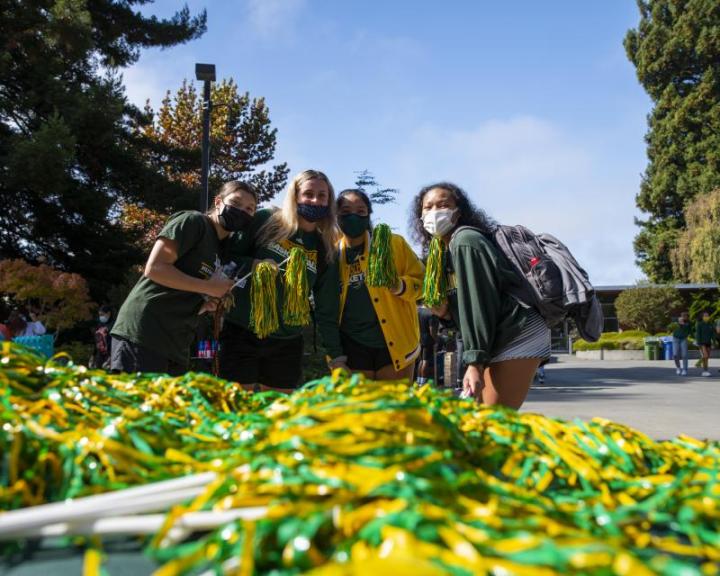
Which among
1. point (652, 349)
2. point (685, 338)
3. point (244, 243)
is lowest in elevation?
point (652, 349)

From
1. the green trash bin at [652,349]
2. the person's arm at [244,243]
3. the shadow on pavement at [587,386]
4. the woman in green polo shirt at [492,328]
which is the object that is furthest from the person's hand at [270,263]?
the green trash bin at [652,349]

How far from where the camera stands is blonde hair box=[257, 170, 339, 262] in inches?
147

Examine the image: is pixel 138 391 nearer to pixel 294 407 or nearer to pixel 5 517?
pixel 294 407

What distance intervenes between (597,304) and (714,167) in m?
45.0

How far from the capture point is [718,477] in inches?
39.3

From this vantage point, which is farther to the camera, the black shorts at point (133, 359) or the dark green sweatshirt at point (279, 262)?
the dark green sweatshirt at point (279, 262)

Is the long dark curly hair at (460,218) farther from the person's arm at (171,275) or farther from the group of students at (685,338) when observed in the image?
the group of students at (685,338)

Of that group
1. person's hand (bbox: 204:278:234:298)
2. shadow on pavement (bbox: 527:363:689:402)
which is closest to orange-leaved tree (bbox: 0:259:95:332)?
shadow on pavement (bbox: 527:363:689:402)

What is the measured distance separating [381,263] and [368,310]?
1.06ft

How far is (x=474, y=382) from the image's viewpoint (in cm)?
286

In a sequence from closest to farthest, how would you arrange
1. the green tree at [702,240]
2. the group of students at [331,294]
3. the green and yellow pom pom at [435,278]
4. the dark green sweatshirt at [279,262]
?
the group of students at [331,294]
the green and yellow pom pom at [435,278]
the dark green sweatshirt at [279,262]
the green tree at [702,240]

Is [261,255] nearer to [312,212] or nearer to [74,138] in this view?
[312,212]

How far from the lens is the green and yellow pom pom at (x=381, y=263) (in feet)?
12.6

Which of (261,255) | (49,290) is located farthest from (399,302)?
(49,290)
